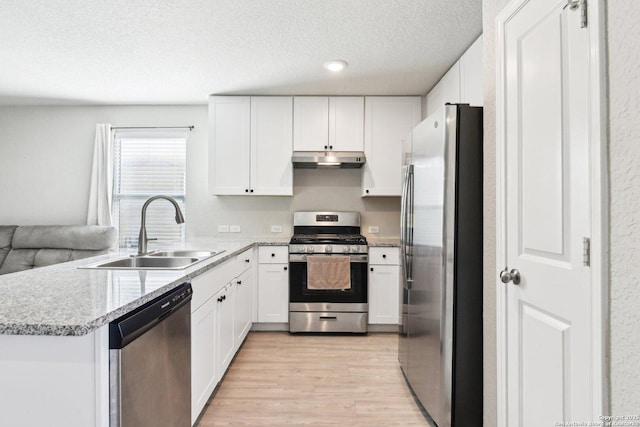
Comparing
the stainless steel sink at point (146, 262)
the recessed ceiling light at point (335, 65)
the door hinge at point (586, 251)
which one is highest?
the recessed ceiling light at point (335, 65)

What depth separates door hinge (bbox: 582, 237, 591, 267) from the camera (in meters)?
0.96

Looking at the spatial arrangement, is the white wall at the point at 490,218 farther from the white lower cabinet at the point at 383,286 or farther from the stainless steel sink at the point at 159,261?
the white lower cabinet at the point at 383,286

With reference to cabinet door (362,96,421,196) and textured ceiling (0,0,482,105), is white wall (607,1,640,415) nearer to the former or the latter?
textured ceiling (0,0,482,105)

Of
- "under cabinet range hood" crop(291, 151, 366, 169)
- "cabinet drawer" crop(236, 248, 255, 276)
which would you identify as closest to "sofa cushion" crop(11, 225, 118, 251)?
"cabinet drawer" crop(236, 248, 255, 276)

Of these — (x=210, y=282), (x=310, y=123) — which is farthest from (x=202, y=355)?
(x=310, y=123)

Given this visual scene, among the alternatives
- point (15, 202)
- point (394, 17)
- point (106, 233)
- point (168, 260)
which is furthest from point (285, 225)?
point (15, 202)

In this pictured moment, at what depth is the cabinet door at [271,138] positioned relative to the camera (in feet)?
11.4

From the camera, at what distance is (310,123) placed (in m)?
3.48

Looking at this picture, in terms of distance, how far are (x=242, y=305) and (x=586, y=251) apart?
2.46m

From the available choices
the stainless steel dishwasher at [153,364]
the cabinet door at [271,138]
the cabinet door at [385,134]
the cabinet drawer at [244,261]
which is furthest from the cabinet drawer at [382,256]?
the stainless steel dishwasher at [153,364]

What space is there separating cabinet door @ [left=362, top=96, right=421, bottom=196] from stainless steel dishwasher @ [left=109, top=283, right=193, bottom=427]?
93.1 inches

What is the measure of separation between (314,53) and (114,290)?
214 cm

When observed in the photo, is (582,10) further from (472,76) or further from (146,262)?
(146,262)

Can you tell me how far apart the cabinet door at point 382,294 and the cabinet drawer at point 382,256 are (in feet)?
0.16
